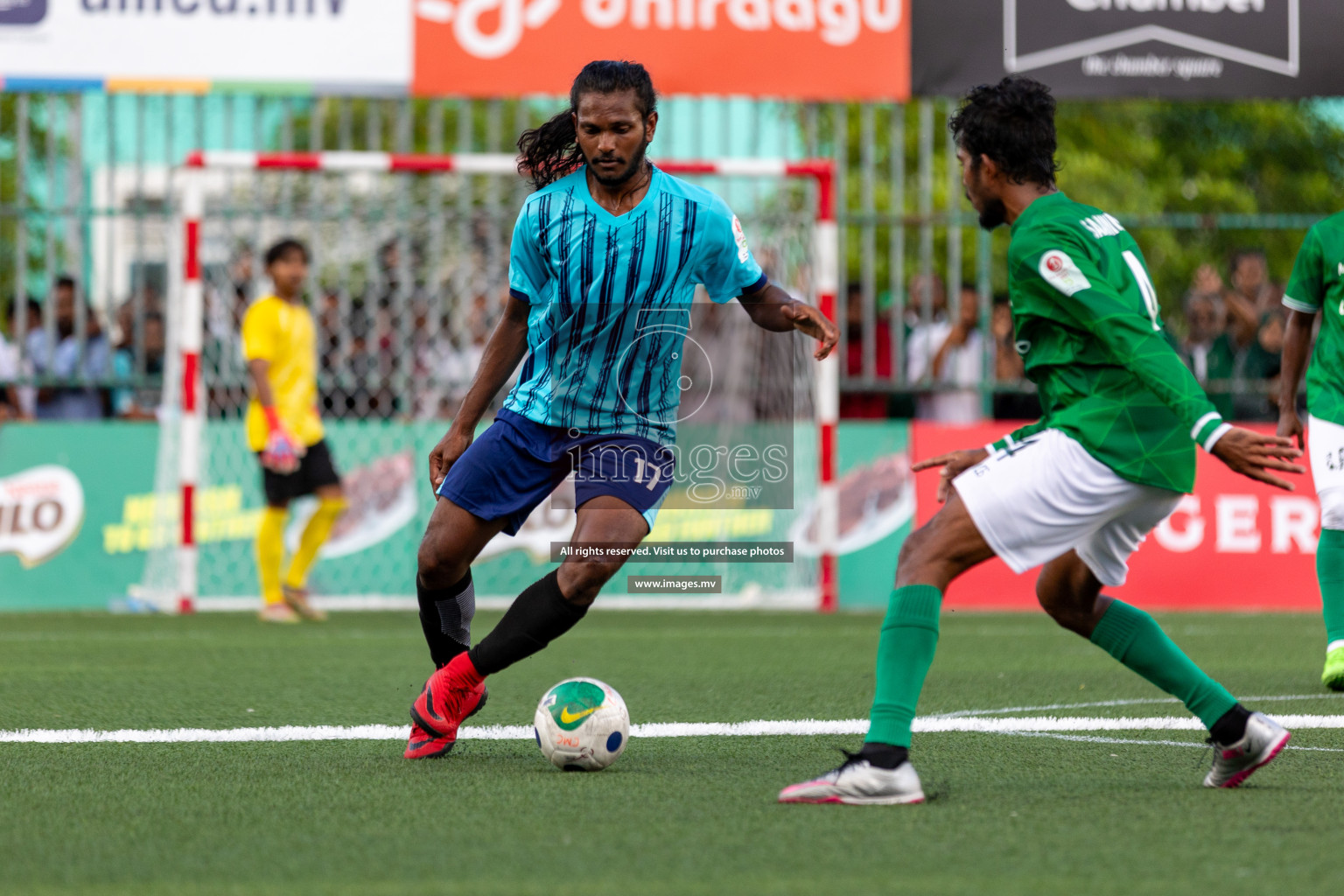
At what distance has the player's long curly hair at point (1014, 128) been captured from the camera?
14.3 feet

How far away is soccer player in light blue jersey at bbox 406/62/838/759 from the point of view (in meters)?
5.05

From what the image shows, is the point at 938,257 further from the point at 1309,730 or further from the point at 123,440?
the point at 1309,730

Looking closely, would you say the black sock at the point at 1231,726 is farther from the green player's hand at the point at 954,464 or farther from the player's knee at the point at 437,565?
the player's knee at the point at 437,565

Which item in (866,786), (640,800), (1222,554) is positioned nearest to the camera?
(866,786)

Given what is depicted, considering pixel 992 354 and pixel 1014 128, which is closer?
pixel 1014 128

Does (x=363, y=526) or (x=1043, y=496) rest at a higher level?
(x=1043, y=496)

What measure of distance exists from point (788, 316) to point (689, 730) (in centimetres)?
155

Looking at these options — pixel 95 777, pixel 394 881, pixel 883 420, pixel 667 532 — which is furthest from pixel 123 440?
pixel 394 881

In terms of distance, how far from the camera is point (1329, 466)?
685 centimetres

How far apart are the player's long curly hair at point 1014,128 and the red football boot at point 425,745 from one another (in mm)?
2258

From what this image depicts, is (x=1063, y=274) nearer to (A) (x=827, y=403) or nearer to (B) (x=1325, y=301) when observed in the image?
(B) (x=1325, y=301)

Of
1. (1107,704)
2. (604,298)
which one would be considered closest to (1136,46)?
(1107,704)

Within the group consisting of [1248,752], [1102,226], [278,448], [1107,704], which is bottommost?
[1107,704]

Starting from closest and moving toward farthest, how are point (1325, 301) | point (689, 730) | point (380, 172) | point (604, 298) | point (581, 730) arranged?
point (581, 730) → point (604, 298) → point (689, 730) → point (1325, 301) → point (380, 172)
